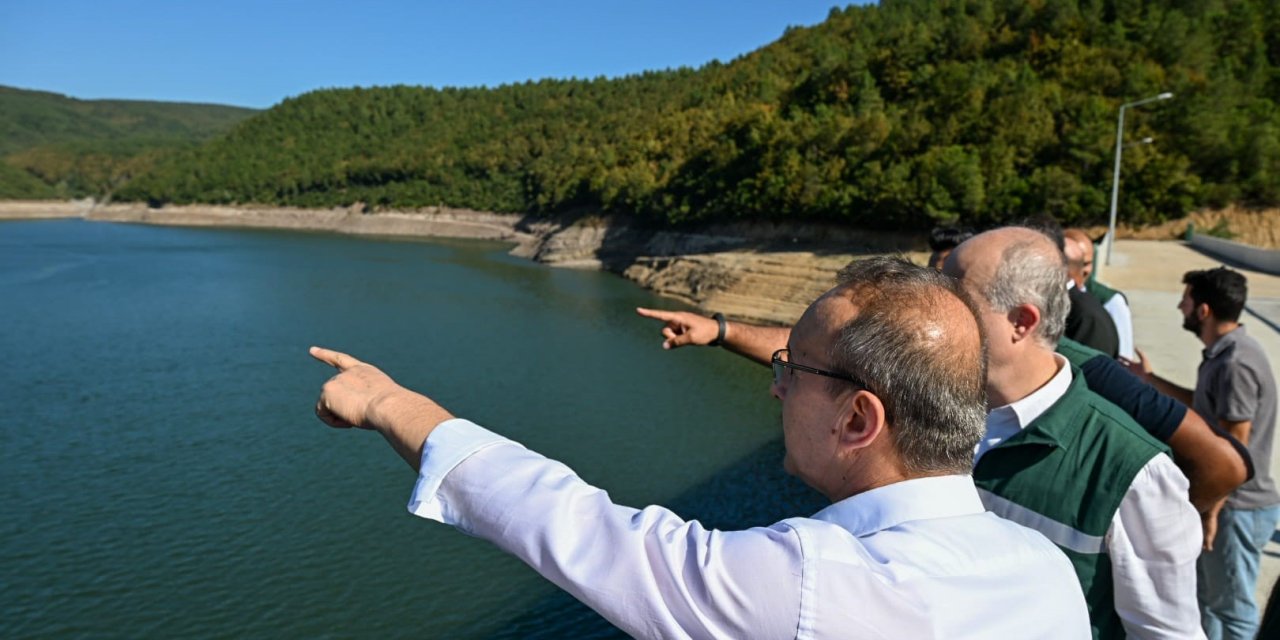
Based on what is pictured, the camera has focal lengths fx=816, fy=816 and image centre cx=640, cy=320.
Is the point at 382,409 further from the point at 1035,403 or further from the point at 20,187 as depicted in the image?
the point at 20,187

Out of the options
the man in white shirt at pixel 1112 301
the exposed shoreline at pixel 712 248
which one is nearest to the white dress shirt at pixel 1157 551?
the man in white shirt at pixel 1112 301

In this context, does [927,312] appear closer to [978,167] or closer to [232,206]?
[978,167]

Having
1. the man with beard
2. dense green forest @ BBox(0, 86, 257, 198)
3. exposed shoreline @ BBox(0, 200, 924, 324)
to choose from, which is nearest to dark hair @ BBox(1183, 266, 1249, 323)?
the man with beard

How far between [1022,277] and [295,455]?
12.9 metres

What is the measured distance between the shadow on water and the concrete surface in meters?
Result: 5.23

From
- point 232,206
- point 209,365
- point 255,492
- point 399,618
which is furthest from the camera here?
point 232,206

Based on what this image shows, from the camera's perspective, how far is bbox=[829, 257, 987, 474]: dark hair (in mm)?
1291

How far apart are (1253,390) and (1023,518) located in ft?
8.17

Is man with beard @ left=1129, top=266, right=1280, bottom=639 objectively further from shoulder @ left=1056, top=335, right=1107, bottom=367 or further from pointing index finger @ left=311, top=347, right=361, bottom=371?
pointing index finger @ left=311, top=347, right=361, bottom=371

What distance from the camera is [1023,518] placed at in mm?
2143

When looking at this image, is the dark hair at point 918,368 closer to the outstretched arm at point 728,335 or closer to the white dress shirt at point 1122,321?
the outstretched arm at point 728,335

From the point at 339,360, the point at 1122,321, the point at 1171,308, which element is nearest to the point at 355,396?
the point at 339,360

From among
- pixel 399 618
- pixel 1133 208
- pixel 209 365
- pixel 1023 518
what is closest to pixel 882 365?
pixel 1023 518

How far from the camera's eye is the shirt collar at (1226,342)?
3.88 metres
